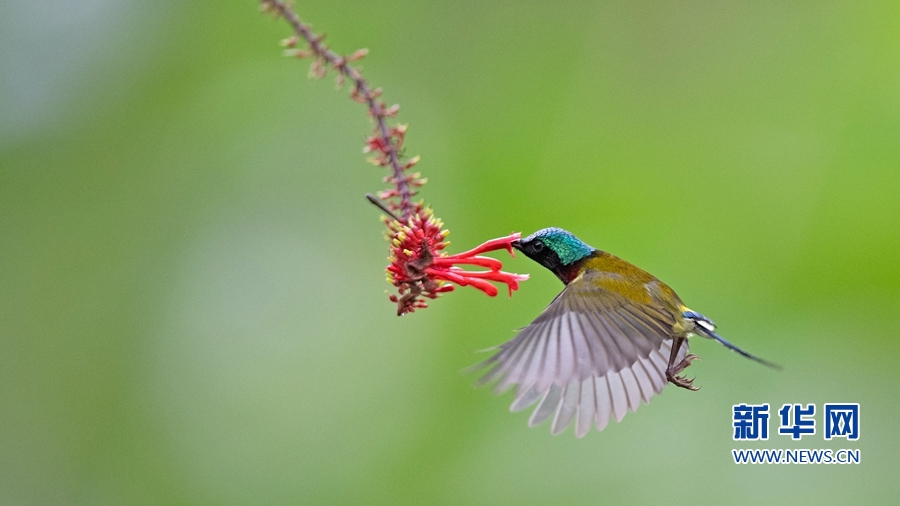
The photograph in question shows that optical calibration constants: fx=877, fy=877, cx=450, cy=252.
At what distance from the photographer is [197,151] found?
3.97m

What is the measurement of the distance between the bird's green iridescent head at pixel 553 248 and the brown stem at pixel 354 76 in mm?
663

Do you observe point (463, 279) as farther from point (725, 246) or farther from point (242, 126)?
point (242, 126)

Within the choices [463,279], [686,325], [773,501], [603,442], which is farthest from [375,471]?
[463,279]

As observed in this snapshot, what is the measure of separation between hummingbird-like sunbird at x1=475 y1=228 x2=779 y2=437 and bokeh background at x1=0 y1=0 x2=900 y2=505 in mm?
1053

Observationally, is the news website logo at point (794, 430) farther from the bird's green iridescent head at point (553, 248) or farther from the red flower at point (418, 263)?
the red flower at point (418, 263)

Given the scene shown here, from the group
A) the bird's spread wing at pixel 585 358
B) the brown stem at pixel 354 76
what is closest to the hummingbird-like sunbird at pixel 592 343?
the bird's spread wing at pixel 585 358

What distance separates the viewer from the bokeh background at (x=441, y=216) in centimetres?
318

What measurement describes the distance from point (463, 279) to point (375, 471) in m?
2.09

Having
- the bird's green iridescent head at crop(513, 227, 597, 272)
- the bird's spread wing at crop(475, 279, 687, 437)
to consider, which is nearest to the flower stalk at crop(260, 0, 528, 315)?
the bird's spread wing at crop(475, 279, 687, 437)

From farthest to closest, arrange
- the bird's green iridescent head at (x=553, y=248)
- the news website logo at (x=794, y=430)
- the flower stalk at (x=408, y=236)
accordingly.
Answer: the news website logo at (x=794, y=430), the bird's green iridescent head at (x=553, y=248), the flower stalk at (x=408, y=236)

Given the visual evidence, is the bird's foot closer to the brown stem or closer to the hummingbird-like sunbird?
the hummingbird-like sunbird

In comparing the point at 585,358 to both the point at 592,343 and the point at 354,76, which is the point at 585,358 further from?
the point at 354,76

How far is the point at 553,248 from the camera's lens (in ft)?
7.10

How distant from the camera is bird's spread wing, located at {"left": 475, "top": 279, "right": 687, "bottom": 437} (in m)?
1.60
